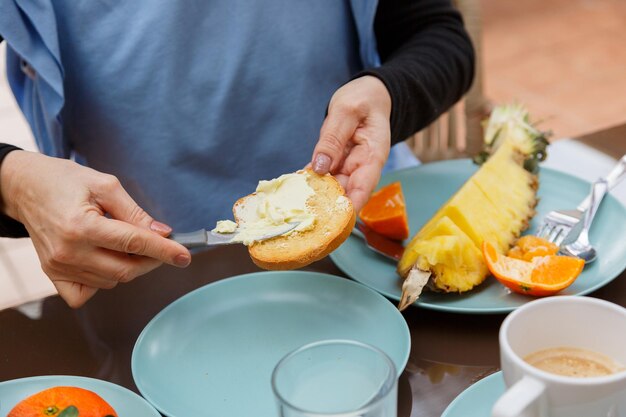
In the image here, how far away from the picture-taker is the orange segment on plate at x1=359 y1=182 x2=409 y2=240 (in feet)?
3.50

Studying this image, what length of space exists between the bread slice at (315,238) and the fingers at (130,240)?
0.11 meters

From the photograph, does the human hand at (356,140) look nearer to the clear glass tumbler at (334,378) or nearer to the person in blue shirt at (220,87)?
the person in blue shirt at (220,87)

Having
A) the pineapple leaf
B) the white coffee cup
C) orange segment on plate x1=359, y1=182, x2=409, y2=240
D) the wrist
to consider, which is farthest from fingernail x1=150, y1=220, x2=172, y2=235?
the pineapple leaf

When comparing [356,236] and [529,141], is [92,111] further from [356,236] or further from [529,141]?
[529,141]

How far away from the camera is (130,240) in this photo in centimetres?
88

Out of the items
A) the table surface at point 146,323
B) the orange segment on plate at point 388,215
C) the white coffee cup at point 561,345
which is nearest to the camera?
the white coffee cup at point 561,345

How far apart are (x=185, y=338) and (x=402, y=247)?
33 centimetres

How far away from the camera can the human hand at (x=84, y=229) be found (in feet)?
2.91

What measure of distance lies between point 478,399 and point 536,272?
237 mm

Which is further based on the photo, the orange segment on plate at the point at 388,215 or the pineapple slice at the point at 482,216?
the orange segment on plate at the point at 388,215

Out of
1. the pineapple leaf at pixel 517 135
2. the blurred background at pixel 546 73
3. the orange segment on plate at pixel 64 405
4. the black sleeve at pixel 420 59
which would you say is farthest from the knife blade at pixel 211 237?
the blurred background at pixel 546 73

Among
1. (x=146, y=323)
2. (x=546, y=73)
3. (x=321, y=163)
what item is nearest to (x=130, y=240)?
(x=146, y=323)

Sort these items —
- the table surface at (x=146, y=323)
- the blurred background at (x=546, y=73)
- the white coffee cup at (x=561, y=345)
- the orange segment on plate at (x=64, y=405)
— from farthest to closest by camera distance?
1. the blurred background at (x=546, y=73)
2. the table surface at (x=146, y=323)
3. the orange segment on plate at (x=64, y=405)
4. the white coffee cup at (x=561, y=345)

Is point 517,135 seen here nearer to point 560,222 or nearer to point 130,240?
point 560,222
